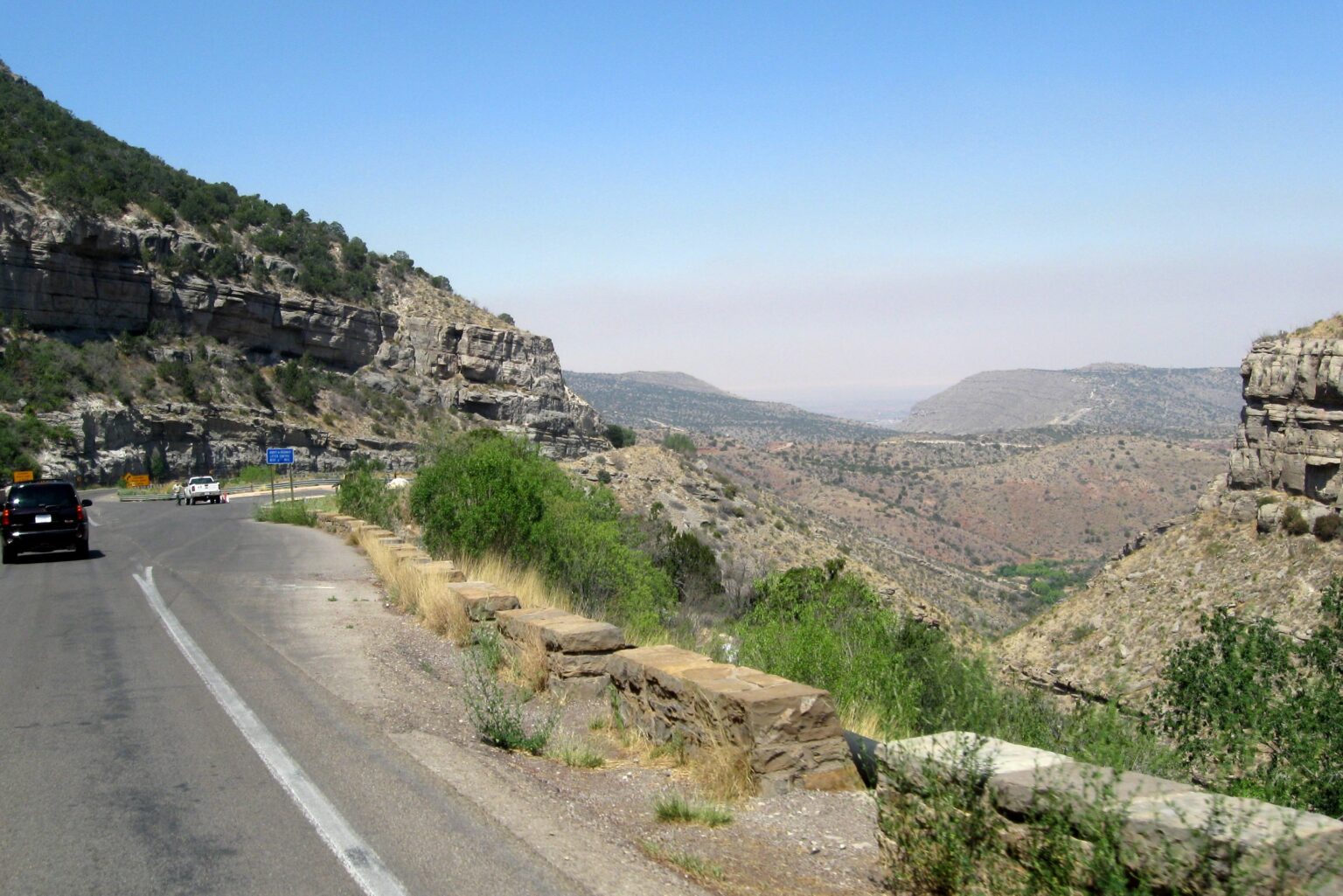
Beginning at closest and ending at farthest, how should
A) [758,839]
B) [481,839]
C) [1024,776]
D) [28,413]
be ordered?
[1024,776] < [481,839] < [758,839] < [28,413]

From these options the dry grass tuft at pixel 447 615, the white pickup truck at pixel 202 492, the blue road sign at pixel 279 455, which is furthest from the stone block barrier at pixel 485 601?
the white pickup truck at pixel 202 492

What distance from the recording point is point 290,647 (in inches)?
439

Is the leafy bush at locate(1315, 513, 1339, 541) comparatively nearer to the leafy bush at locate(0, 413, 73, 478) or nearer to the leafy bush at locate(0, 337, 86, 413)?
the leafy bush at locate(0, 413, 73, 478)

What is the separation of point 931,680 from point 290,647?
7263 mm

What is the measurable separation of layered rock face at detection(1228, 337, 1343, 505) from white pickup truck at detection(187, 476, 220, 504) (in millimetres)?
49020

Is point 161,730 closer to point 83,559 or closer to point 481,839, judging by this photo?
point 481,839

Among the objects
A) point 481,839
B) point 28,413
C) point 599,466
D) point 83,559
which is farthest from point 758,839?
point 599,466

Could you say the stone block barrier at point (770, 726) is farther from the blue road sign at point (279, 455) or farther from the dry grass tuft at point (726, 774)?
the blue road sign at point (279, 455)

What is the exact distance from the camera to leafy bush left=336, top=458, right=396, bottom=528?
87.9 ft

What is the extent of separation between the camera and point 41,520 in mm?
21906

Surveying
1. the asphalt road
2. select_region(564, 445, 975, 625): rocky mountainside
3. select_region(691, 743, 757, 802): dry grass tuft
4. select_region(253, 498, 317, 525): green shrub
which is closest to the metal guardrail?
select_region(564, 445, 975, 625): rocky mountainside

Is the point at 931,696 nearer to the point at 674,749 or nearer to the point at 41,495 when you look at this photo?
the point at 674,749

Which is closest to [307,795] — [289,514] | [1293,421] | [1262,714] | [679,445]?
[1262,714]

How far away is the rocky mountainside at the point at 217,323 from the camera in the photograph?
6200 cm
